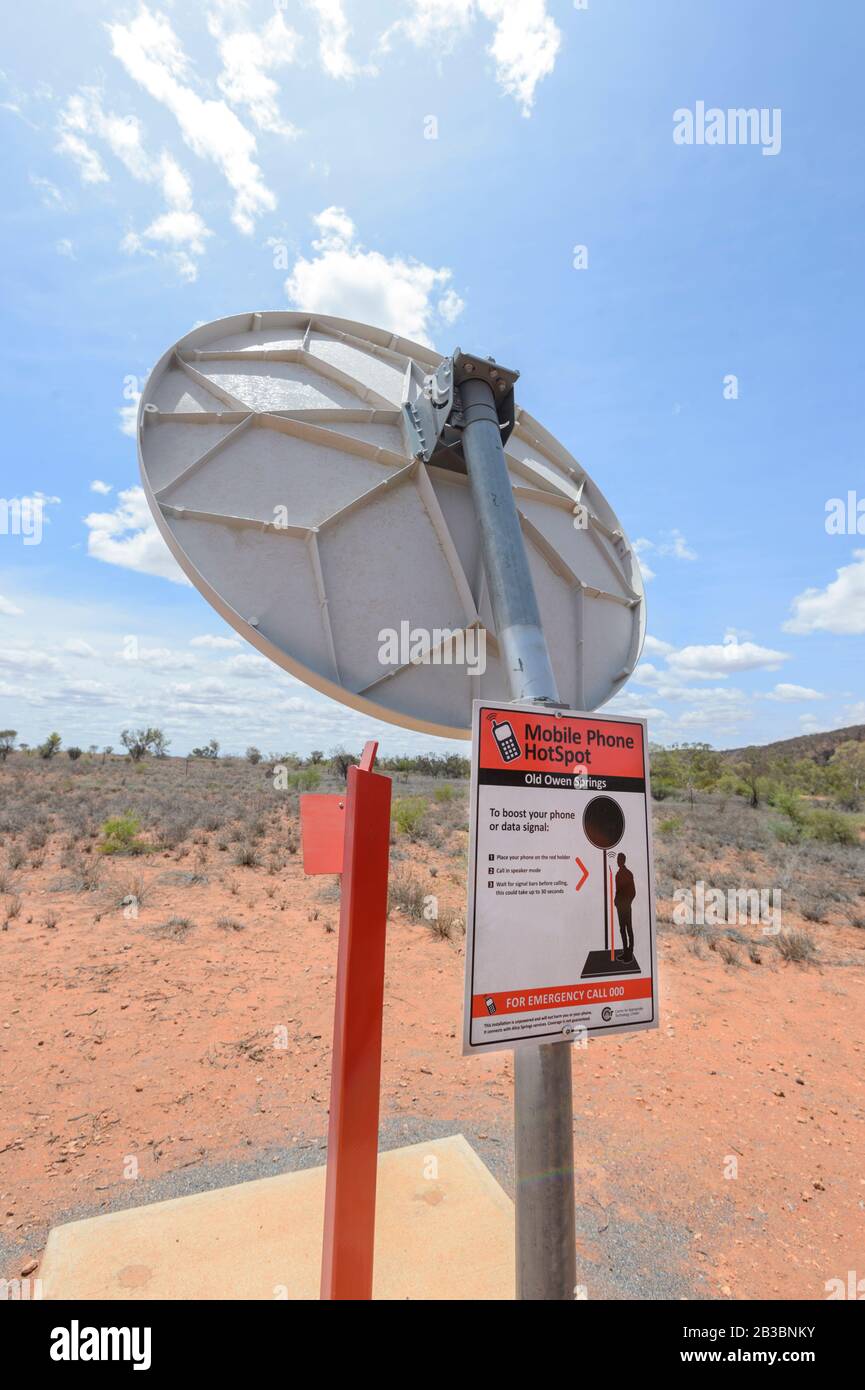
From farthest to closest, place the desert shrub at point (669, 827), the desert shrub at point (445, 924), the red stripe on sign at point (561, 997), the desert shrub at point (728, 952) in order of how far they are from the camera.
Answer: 1. the desert shrub at point (669, 827)
2. the desert shrub at point (445, 924)
3. the desert shrub at point (728, 952)
4. the red stripe on sign at point (561, 997)

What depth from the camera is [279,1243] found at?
4277 mm

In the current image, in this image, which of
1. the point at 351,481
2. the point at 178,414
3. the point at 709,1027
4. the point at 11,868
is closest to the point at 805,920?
the point at 709,1027

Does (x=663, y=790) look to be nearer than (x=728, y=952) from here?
No

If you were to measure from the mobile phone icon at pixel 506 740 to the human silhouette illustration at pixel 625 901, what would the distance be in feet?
2.13

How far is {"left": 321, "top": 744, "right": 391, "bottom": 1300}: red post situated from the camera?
268cm

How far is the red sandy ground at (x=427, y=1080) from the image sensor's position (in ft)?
16.4

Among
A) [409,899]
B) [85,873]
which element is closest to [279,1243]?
[409,899]

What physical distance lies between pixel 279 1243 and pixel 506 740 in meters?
4.05

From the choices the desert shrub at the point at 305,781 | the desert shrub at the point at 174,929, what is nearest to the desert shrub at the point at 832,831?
Answer: the desert shrub at the point at 305,781

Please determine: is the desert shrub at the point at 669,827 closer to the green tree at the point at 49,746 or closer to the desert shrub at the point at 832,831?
the desert shrub at the point at 832,831

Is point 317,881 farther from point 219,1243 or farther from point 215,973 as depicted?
point 219,1243

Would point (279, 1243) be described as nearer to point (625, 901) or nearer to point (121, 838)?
point (625, 901)

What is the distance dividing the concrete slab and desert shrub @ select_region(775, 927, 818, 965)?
25.8 ft
